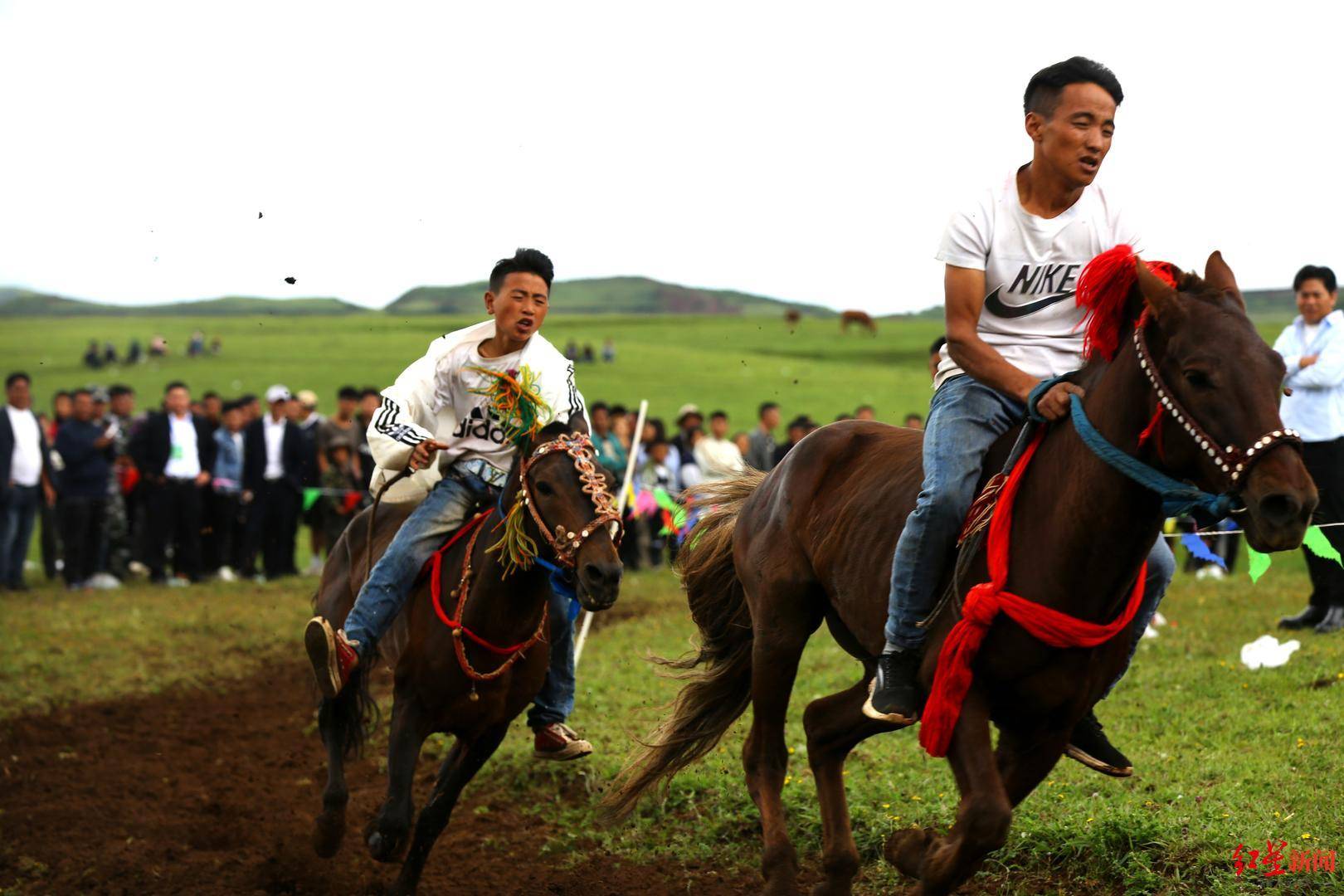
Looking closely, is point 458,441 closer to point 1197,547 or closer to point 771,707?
point 771,707

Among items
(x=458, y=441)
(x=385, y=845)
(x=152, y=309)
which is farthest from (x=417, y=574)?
(x=152, y=309)

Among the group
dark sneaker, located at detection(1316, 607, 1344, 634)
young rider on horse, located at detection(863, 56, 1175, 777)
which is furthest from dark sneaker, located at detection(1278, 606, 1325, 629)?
young rider on horse, located at detection(863, 56, 1175, 777)

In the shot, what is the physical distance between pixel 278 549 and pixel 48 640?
5.20 metres

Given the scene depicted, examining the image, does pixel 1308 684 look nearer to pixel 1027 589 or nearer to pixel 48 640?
pixel 1027 589

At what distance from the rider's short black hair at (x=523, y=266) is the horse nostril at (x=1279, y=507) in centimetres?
437

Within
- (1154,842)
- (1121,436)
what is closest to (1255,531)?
(1121,436)

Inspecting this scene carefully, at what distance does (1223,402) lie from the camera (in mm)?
4062

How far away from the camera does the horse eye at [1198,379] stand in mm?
4129

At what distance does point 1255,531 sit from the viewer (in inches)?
153

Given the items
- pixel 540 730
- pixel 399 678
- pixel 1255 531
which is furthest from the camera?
pixel 540 730

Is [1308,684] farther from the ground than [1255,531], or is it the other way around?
[1255,531]

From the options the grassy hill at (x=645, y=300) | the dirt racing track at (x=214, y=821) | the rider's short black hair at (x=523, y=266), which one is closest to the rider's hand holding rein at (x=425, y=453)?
the rider's short black hair at (x=523, y=266)

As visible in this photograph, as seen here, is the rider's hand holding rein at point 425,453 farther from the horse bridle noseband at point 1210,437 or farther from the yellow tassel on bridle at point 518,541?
the horse bridle noseband at point 1210,437

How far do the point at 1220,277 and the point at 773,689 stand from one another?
280cm
